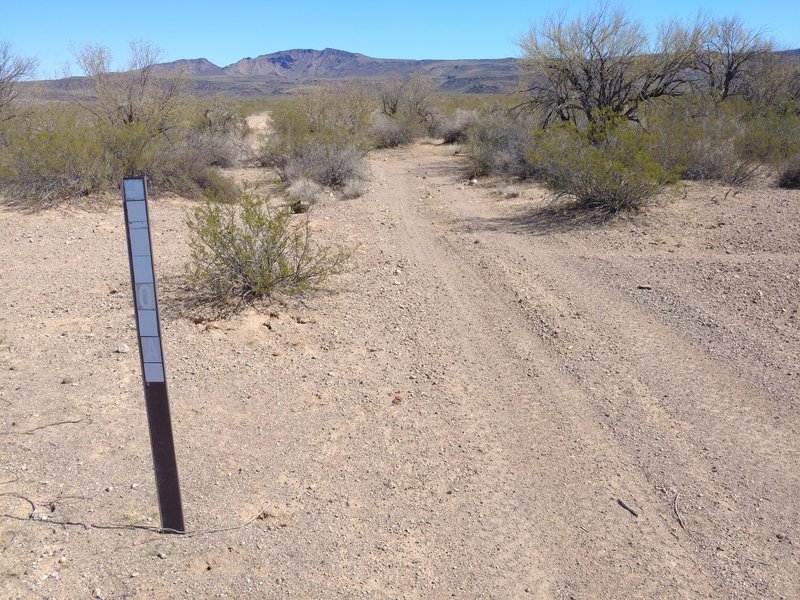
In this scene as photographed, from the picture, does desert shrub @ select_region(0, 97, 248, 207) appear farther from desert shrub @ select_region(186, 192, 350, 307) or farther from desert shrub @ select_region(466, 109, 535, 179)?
desert shrub @ select_region(466, 109, 535, 179)

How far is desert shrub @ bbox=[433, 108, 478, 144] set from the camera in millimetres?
30094

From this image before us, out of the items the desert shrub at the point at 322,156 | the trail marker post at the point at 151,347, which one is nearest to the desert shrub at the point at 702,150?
the desert shrub at the point at 322,156

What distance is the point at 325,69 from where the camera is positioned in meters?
176

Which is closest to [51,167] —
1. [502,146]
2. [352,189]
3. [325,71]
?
[352,189]

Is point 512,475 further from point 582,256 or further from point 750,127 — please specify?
point 750,127

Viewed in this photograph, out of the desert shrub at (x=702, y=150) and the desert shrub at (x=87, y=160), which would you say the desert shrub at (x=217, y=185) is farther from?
the desert shrub at (x=702, y=150)

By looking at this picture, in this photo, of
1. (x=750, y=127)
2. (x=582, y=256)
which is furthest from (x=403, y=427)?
(x=750, y=127)

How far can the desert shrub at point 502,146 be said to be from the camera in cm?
1839

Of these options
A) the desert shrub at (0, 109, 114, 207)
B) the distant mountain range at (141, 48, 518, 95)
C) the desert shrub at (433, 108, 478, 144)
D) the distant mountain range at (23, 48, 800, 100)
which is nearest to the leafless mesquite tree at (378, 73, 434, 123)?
the desert shrub at (433, 108, 478, 144)

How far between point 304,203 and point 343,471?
11047 mm

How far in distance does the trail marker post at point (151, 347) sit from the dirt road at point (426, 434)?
28 centimetres

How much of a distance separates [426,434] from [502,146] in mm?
15793

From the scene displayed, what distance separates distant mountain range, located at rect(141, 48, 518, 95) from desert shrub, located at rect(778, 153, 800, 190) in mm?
102529

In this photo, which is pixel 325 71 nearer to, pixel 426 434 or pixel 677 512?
pixel 426 434
